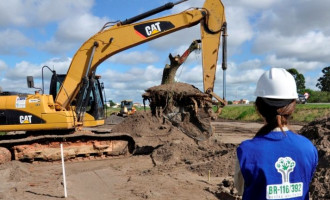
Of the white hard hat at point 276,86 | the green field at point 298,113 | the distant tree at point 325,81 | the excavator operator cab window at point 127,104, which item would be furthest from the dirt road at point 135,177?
the distant tree at point 325,81

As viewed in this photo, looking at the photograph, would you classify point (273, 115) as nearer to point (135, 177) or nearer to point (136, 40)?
point (135, 177)

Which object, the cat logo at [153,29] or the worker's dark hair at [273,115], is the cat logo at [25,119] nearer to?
the cat logo at [153,29]

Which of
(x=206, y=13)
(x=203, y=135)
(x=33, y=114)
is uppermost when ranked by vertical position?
(x=206, y=13)

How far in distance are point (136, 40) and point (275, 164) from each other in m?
9.13

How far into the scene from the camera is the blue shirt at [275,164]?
5.98 ft

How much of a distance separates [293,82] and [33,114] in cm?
880

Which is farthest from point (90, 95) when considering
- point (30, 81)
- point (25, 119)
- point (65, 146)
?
point (30, 81)

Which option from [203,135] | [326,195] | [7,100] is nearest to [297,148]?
[326,195]

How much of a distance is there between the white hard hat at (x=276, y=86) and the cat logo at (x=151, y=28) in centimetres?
898

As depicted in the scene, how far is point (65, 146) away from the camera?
10000 mm

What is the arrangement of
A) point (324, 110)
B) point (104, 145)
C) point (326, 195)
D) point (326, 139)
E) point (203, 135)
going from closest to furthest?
point (326, 195) → point (326, 139) → point (104, 145) → point (203, 135) → point (324, 110)

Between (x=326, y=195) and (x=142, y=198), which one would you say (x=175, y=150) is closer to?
(x=142, y=198)

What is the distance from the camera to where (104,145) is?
1045 cm

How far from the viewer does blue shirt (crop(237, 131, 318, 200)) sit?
1.82 meters
